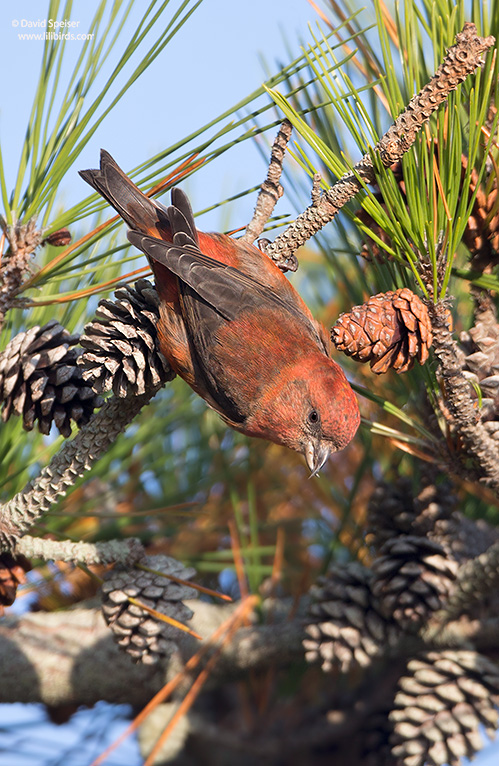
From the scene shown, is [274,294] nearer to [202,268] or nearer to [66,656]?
[202,268]

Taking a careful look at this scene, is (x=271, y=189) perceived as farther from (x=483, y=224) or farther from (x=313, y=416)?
(x=313, y=416)

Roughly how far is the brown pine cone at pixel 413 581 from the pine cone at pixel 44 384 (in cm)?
86

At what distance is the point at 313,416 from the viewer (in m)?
1.84

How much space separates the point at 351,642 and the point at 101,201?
46.8 inches

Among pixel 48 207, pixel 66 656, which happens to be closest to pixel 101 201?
pixel 48 207

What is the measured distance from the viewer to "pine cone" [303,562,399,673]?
1.82 meters

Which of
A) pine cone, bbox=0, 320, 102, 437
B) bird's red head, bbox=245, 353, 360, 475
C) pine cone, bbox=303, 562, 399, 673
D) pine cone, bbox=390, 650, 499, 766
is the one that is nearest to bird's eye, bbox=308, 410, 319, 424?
bird's red head, bbox=245, 353, 360, 475

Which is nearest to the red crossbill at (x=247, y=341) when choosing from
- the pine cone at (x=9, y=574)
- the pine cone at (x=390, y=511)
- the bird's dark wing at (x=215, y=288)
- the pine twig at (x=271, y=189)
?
the bird's dark wing at (x=215, y=288)

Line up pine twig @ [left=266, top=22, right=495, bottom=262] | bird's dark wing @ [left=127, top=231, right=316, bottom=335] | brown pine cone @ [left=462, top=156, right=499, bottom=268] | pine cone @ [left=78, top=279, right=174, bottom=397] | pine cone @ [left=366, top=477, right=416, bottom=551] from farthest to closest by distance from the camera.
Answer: pine cone @ [left=366, top=477, right=416, bottom=551]
bird's dark wing @ [left=127, top=231, right=316, bottom=335]
brown pine cone @ [left=462, top=156, right=499, bottom=268]
pine cone @ [left=78, top=279, right=174, bottom=397]
pine twig @ [left=266, top=22, right=495, bottom=262]

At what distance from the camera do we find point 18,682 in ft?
5.93

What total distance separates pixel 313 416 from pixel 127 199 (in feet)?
2.23

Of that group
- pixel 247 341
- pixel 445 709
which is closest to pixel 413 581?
pixel 445 709

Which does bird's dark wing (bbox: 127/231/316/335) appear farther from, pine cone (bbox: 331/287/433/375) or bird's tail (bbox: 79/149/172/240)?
pine cone (bbox: 331/287/433/375)

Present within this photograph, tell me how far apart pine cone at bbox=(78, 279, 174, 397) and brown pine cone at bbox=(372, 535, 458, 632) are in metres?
0.81
